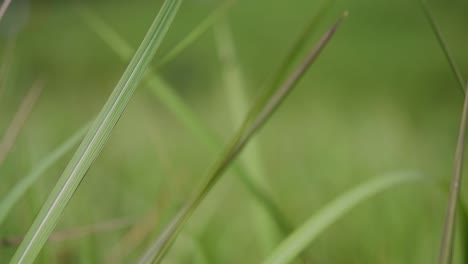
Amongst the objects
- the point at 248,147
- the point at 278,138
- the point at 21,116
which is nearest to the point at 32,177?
the point at 21,116

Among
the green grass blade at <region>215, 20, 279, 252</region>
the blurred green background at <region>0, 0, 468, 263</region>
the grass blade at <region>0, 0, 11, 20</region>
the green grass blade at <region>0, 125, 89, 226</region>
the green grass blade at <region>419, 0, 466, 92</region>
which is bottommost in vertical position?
the blurred green background at <region>0, 0, 468, 263</region>

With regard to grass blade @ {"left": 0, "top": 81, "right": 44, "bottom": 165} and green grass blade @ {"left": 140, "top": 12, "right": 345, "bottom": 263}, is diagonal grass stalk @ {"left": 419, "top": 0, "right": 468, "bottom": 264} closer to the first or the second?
green grass blade @ {"left": 140, "top": 12, "right": 345, "bottom": 263}

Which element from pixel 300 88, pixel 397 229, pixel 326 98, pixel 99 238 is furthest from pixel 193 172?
pixel 300 88

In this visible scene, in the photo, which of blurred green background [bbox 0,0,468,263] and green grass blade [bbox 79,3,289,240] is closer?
green grass blade [bbox 79,3,289,240]

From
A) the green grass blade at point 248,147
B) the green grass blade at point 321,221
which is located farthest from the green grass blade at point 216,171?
the green grass blade at point 248,147

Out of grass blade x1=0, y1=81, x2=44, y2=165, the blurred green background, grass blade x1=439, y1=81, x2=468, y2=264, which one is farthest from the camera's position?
the blurred green background

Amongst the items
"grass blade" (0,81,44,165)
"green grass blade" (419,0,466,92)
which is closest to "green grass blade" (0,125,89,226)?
"grass blade" (0,81,44,165)

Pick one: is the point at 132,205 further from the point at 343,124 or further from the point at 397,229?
the point at 343,124

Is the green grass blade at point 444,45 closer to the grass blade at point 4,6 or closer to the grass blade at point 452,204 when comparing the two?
the grass blade at point 452,204
